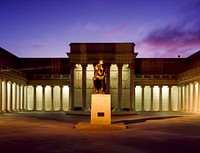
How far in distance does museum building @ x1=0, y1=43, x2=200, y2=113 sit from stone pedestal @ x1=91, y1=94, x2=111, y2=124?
50.6 metres

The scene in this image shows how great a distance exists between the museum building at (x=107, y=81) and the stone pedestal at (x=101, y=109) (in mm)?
50642

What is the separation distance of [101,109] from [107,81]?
197 feet

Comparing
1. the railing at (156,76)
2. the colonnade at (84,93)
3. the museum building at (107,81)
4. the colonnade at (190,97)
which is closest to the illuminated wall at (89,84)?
the museum building at (107,81)

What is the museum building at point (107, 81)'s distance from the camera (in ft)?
304

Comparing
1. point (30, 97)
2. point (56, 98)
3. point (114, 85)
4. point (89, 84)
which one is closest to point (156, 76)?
point (114, 85)

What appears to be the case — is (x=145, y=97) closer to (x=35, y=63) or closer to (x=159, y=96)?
(x=159, y=96)

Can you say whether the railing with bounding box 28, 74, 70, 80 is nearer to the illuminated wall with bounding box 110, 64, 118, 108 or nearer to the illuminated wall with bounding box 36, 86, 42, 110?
the illuminated wall with bounding box 36, 86, 42, 110

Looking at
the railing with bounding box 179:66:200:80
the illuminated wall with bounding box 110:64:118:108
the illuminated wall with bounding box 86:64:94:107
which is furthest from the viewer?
the illuminated wall with bounding box 86:64:94:107

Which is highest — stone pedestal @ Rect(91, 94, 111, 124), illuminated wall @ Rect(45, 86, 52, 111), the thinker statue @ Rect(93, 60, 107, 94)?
the thinker statue @ Rect(93, 60, 107, 94)

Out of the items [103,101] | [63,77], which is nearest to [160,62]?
[63,77]

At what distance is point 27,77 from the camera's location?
3942 inches

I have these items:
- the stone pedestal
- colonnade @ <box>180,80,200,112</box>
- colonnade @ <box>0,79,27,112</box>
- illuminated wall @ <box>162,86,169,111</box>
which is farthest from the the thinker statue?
illuminated wall @ <box>162,86,169,111</box>

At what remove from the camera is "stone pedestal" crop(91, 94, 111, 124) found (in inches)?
1400

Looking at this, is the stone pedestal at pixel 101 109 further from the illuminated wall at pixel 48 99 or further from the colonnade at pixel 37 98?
the illuminated wall at pixel 48 99
